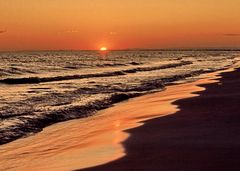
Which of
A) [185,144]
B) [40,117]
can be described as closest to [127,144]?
[185,144]

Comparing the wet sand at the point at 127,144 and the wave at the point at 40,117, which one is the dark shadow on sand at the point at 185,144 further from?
the wave at the point at 40,117

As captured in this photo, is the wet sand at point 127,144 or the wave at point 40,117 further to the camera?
the wave at point 40,117

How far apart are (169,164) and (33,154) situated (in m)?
3.10

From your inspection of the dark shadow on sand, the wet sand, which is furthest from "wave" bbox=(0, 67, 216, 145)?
the dark shadow on sand

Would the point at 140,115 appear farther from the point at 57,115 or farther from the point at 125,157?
the point at 125,157

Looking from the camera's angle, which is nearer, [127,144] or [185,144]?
[185,144]

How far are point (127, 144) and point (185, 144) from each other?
119 cm

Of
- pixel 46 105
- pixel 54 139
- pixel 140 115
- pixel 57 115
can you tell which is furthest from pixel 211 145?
pixel 46 105

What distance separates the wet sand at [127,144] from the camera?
666 cm

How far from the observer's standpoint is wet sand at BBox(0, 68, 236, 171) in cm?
666

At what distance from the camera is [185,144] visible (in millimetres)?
7520

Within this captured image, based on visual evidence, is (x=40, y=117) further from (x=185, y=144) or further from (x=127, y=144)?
(x=185, y=144)

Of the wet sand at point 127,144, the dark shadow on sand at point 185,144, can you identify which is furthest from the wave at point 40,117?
the dark shadow on sand at point 185,144

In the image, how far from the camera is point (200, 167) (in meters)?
5.91
